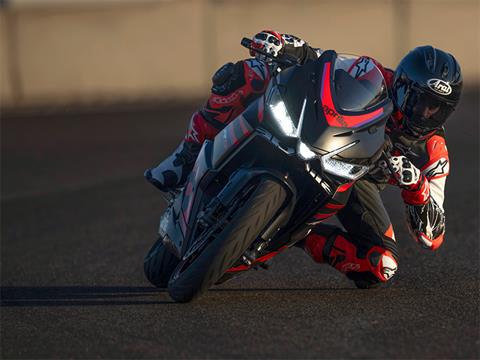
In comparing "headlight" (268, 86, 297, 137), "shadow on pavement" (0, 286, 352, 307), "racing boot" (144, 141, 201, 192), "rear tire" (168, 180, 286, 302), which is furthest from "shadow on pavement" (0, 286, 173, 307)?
"headlight" (268, 86, 297, 137)

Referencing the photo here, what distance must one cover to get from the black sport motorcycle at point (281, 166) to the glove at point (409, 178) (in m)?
0.21

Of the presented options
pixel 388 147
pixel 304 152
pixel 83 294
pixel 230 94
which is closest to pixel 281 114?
pixel 304 152

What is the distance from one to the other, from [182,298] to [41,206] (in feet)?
15.7

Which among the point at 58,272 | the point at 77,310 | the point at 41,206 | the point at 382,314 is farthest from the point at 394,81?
the point at 41,206

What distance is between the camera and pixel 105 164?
41.4 feet

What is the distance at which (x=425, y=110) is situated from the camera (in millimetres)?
6188

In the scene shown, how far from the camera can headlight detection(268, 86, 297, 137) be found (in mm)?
5625

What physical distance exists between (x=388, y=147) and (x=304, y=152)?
0.67m

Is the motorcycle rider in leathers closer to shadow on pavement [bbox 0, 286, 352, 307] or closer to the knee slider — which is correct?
the knee slider

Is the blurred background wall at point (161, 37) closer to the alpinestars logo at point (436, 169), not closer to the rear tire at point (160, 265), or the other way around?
the rear tire at point (160, 265)

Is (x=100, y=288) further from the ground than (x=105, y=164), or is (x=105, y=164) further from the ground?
(x=100, y=288)

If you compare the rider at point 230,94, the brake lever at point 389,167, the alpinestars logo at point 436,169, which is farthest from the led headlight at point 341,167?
the rider at point 230,94

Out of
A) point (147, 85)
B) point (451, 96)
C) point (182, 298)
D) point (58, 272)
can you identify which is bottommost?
point (147, 85)

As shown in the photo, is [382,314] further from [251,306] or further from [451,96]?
[451,96]
